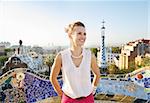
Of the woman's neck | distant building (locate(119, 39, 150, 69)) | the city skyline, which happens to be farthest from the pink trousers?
distant building (locate(119, 39, 150, 69))

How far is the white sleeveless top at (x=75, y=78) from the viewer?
4.16 feet

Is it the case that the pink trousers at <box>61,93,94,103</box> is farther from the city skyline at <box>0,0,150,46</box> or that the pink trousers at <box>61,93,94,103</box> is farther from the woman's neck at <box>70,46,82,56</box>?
the city skyline at <box>0,0,150,46</box>

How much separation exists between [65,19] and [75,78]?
1.62m

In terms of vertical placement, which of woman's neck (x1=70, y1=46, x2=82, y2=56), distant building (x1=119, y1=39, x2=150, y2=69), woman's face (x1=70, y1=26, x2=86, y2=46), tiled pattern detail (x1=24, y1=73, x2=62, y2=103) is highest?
woman's face (x1=70, y1=26, x2=86, y2=46)

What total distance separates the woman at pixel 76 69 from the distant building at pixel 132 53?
1584 mm

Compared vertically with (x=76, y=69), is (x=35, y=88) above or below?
below

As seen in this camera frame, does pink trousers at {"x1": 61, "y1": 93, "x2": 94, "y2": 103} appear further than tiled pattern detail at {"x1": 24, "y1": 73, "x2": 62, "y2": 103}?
No

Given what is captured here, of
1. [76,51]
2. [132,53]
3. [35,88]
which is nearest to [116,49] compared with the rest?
[132,53]

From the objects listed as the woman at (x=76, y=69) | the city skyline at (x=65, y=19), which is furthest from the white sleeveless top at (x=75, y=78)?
the city skyline at (x=65, y=19)

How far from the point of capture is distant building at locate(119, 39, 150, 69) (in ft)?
9.36

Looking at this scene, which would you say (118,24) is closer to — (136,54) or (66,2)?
(136,54)

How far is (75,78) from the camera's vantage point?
127 cm

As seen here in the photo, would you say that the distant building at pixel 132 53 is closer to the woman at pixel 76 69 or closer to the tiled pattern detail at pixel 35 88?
the tiled pattern detail at pixel 35 88

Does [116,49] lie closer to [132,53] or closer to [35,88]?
[132,53]
